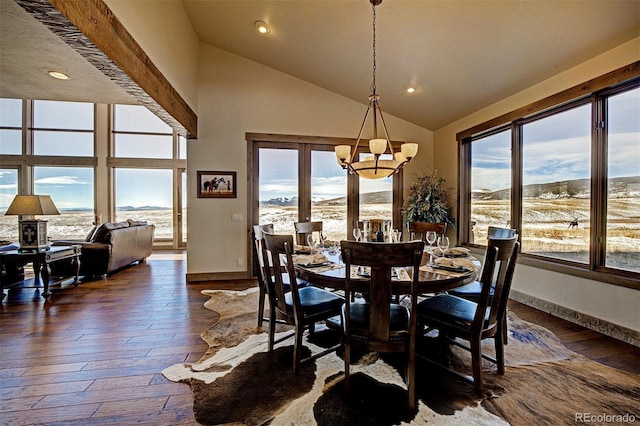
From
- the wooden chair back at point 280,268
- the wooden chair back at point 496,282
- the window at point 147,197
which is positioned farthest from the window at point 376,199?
the window at point 147,197

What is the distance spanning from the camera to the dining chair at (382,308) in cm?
163

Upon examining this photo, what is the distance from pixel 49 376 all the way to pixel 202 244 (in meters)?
2.83

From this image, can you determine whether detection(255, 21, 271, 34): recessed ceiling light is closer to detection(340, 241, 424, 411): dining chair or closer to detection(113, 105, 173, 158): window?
detection(340, 241, 424, 411): dining chair

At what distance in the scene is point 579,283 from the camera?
3018 mm

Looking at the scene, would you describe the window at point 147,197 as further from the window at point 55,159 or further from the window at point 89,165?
the window at point 55,159

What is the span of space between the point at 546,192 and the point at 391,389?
313 centimetres

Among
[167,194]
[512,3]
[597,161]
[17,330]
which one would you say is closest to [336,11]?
[512,3]

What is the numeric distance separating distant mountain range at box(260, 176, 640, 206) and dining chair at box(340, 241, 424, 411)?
2.57 m

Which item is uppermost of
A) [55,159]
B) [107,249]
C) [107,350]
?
[55,159]

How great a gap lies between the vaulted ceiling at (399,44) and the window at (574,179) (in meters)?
0.45

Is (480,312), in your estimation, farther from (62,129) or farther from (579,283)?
(62,129)

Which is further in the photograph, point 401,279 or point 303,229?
point 303,229


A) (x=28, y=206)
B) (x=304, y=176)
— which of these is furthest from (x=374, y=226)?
(x=28, y=206)

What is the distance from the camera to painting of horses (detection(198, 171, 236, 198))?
190 inches
